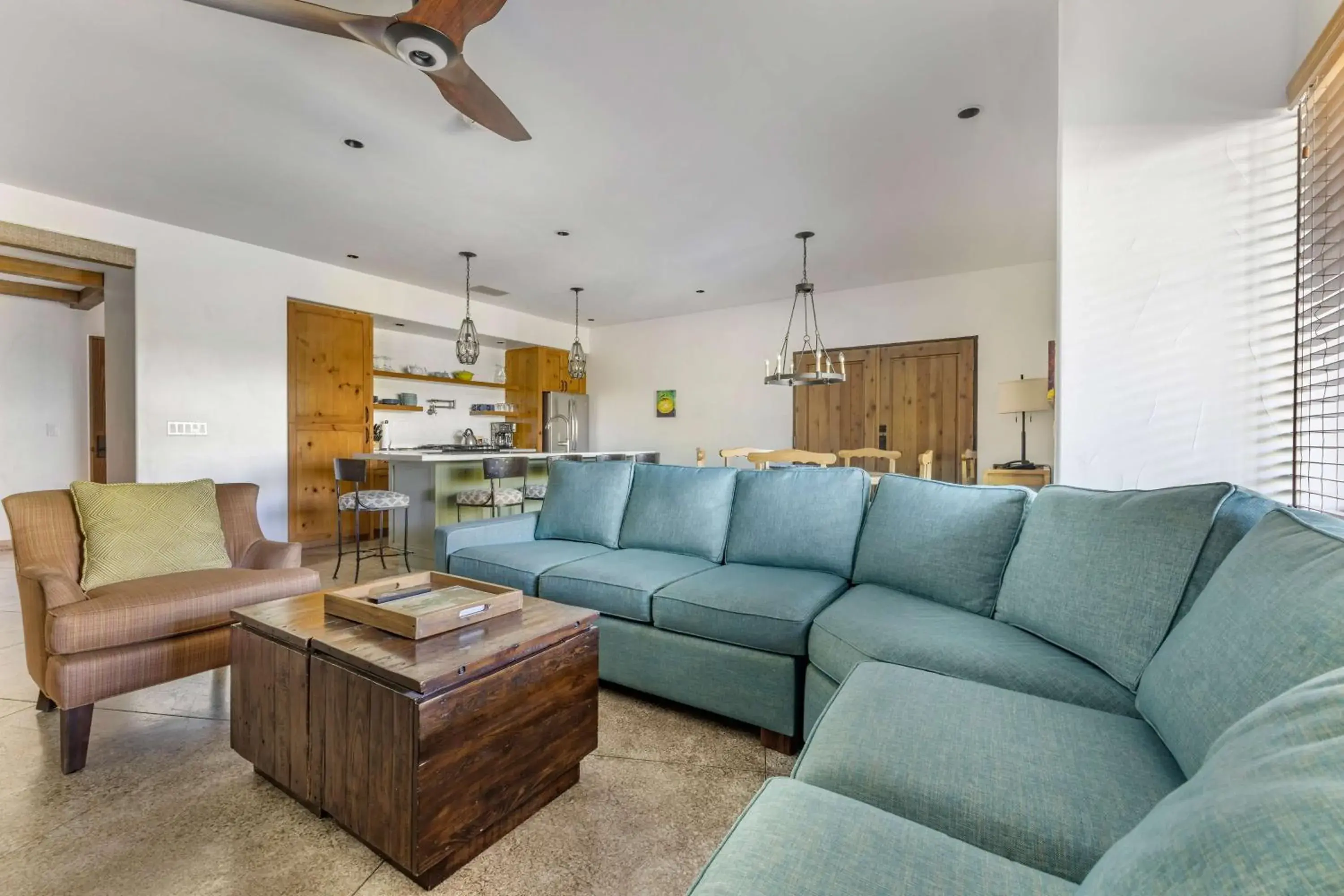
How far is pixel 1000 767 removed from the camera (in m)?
0.97

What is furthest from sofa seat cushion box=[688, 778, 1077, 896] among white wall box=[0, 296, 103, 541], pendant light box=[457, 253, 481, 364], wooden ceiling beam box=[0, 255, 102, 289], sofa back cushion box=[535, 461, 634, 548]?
white wall box=[0, 296, 103, 541]

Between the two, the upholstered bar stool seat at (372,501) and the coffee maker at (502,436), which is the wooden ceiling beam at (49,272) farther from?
the coffee maker at (502,436)

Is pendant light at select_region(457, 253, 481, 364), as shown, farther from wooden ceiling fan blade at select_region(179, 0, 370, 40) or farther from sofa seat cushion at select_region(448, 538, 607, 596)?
wooden ceiling fan blade at select_region(179, 0, 370, 40)

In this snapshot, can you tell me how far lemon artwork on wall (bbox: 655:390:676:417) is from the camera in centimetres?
734

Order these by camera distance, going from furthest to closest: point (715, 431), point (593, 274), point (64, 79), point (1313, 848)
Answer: point (715, 431)
point (593, 274)
point (64, 79)
point (1313, 848)

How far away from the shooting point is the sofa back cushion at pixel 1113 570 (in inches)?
48.9

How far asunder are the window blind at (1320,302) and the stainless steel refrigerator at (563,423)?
Answer: 6371 mm

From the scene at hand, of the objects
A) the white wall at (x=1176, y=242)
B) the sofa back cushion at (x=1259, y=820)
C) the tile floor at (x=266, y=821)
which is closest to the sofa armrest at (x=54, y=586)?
the tile floor at (x=266, y=821)

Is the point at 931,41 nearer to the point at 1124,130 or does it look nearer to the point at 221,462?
the point at 1124,130

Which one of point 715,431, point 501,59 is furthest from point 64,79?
point 715,431

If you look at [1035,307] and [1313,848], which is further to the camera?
[1035,307]

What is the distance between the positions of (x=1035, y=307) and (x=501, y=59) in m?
4.97

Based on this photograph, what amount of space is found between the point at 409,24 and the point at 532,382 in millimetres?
5747

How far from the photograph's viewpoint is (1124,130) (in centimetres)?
191
